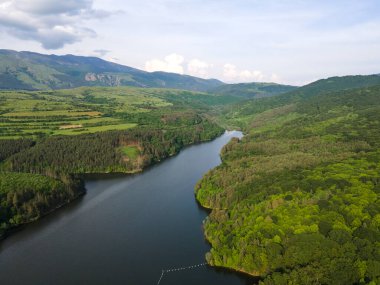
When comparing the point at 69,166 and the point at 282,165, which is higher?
the point at 282,165

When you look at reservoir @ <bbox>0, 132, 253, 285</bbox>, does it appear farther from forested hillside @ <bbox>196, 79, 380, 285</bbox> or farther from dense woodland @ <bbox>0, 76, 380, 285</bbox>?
forested hillside @ <bbox>196, 79, 380, 285</bbox>

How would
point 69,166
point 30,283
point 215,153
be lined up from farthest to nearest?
point 215,153 < point 69,166 < point 30,283

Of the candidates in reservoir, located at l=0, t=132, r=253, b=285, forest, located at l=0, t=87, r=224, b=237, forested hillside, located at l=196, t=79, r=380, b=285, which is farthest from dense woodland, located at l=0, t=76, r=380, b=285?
reservoir, located at l=0, t=132, r=253, b=285

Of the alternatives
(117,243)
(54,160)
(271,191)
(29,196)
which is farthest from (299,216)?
(54,160)

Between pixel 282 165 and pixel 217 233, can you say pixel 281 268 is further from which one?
pixel 282 165

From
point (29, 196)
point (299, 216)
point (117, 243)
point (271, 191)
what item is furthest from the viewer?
point (29, 196)

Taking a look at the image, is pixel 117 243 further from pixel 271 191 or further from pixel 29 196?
pixel 271 191

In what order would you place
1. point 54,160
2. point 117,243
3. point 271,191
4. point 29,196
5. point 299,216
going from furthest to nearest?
1. point 54,160
2. point 29,196
3. point 271,191
4. point 117,243
5. point 299,216

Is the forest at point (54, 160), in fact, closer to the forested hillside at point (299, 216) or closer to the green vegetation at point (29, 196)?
the green vegetation at point (29, 196)

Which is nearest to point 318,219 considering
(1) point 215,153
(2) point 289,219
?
(2) point 289,219
